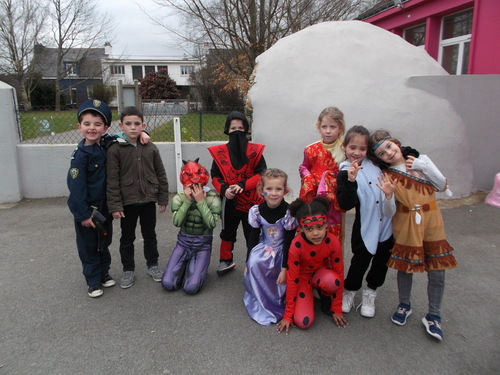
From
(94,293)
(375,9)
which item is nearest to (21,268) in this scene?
(94,293)

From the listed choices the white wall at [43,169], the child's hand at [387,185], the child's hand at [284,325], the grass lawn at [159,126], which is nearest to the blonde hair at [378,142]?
the child's hand at [387,185]

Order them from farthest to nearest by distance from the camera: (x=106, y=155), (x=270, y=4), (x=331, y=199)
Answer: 1. (x=270, y=4)
2. (x=106, y=155)
3. (x=331, y=199)

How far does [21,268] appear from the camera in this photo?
378 cm

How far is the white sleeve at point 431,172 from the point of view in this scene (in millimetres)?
2504

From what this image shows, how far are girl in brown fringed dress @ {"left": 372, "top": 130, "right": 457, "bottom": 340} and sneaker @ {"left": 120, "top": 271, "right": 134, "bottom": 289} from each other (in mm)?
2340

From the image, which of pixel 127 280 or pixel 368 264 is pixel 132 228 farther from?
pixel 368 264

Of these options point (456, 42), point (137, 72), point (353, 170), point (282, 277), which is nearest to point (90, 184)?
point (282, 277)

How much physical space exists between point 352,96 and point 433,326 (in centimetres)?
380

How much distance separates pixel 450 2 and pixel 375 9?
11.0ft

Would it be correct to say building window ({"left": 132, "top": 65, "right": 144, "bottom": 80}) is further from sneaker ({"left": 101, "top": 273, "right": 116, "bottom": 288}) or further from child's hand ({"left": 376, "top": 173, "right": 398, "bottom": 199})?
child's hand ({"left": 376, "top": 173, "right": 398, "bottom": 199})

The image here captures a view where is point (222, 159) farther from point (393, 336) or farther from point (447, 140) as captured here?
point (447, 140)

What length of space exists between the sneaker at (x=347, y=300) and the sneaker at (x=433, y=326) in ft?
1.80

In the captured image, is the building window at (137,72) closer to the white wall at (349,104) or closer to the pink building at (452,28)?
the pink building at (452,28)

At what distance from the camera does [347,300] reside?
299 cm
